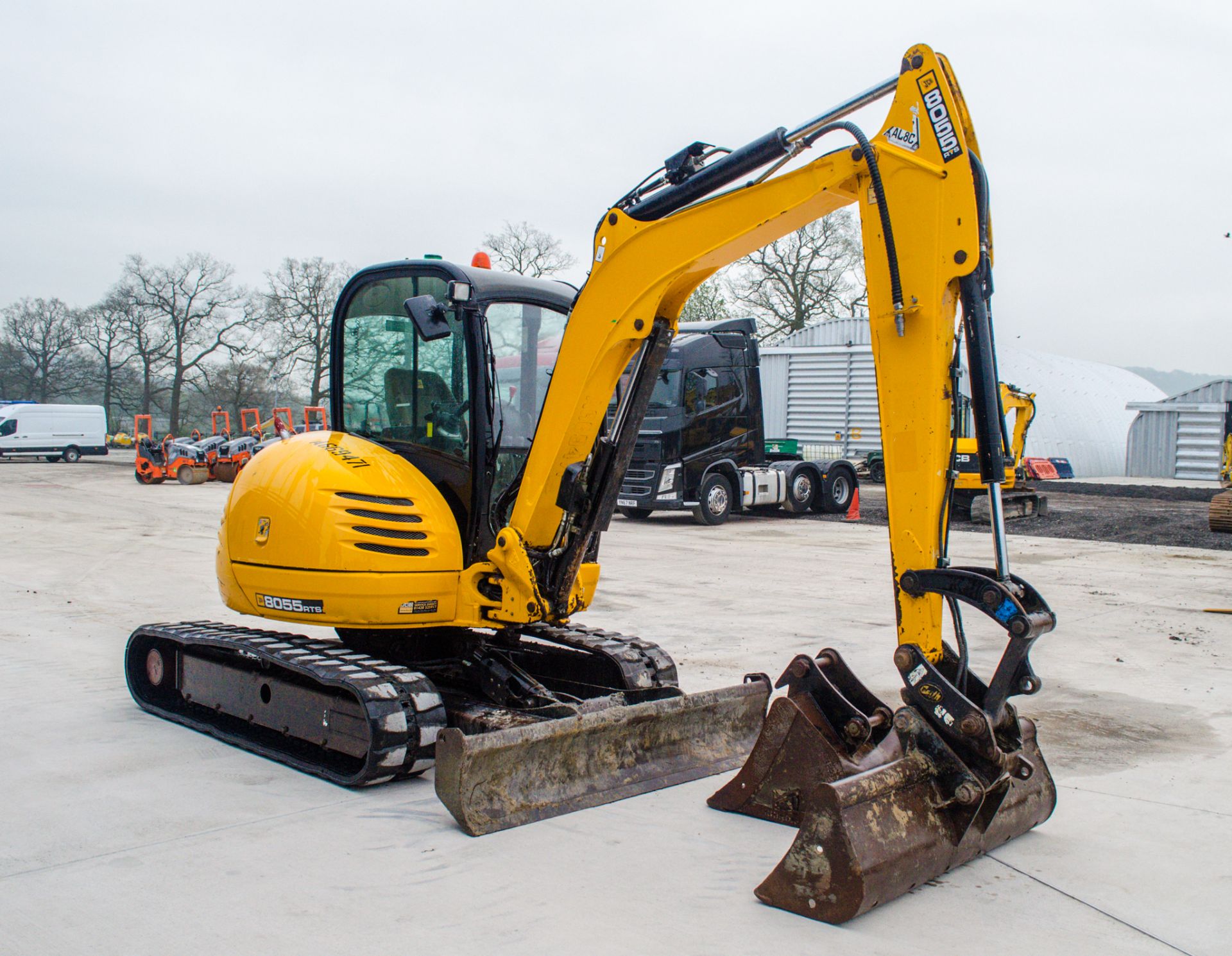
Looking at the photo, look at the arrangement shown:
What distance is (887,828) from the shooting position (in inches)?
141

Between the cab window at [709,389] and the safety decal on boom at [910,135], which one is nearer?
the safety decal on boom at [910,135]

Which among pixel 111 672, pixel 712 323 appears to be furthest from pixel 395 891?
pixel 712 323

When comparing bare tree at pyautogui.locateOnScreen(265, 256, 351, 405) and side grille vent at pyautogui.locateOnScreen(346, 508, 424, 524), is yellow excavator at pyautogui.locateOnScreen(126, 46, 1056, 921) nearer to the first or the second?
side grille vent at pyautogui.locateOnScreen(346, 508, 424, 524)

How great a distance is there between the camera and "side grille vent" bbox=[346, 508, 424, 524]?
17.0ft

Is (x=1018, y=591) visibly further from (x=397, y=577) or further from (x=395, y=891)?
(x=397, y=577)

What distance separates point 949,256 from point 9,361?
66.4 meters

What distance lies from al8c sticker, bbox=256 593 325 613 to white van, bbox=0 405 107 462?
40.1 meters

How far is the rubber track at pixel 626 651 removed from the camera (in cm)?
550

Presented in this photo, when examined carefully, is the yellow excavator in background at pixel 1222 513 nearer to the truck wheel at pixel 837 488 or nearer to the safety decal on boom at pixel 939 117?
the truck wheel at pixel 837 488

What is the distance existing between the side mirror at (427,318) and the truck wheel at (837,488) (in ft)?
53.6

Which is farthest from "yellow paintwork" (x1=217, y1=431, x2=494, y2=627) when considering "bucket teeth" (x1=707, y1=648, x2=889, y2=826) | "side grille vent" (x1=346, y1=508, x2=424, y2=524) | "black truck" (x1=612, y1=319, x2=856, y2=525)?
"black truck" (x1=612, y1=319, x2=856, y2=525)

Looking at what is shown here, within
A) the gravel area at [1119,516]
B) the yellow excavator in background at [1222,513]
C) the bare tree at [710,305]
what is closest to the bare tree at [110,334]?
the bare tree at [710,305]

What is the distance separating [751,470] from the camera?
19.2m

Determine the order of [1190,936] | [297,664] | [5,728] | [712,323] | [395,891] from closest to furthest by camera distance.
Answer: [1190,936] < [395,891] < [297,664] < [5,728] < [712,323]
